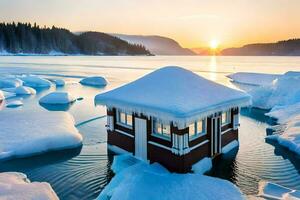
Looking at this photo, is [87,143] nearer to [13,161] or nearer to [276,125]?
[13,161]

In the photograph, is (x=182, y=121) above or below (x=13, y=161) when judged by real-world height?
above

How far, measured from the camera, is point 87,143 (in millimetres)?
17766

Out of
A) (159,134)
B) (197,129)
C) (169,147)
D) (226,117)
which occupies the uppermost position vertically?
(226,117)

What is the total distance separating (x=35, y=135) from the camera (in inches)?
690

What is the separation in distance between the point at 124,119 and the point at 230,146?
247 inches

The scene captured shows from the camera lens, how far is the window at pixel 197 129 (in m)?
13.6

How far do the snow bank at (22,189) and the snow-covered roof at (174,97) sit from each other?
505 cm

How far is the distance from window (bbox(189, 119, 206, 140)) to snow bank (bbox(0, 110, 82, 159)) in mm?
7279

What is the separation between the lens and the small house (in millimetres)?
12562

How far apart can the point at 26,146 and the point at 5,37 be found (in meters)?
179

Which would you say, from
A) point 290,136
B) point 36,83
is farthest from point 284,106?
point 36,83

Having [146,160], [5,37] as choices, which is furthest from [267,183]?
[5,37]

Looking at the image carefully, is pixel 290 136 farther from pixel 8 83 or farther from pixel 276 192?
pixel 8 83

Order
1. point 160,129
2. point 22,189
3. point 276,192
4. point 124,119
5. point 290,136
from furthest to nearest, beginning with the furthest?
point 290,136, point 124,119, point 160,129, point 276,192, point 22,189
